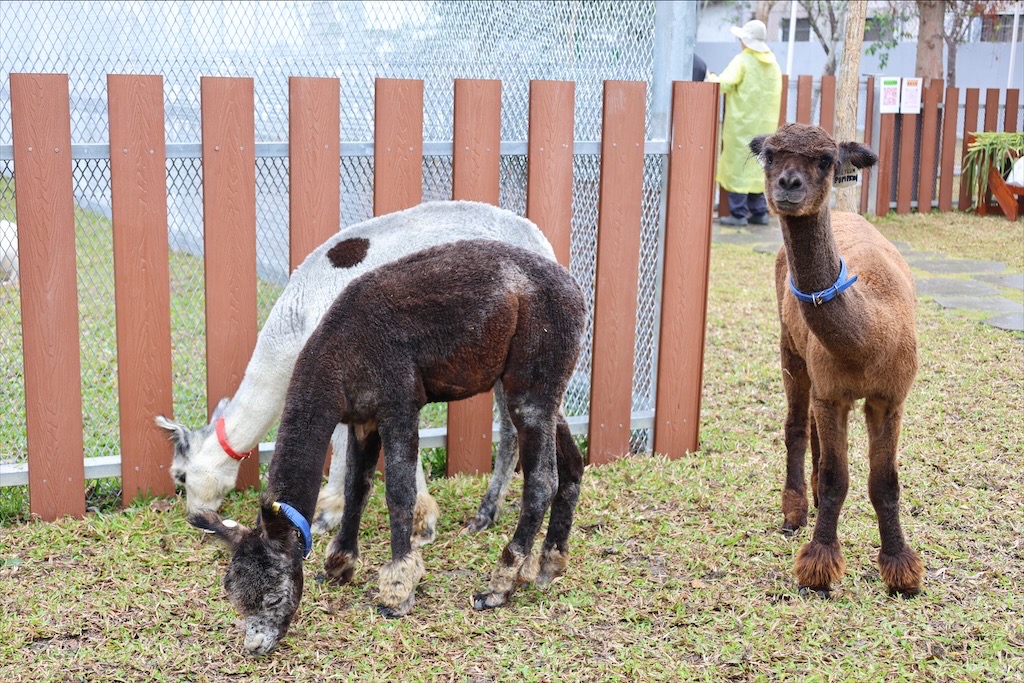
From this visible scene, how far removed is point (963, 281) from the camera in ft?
32.8

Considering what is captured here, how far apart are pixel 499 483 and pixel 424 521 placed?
0.42 m

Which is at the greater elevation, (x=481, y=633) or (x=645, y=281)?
(x=645, y=281)

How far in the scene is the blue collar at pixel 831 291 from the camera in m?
3.86

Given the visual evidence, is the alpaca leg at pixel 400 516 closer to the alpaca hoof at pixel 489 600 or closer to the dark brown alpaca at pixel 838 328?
the alpaca hoof at pixel 489 600

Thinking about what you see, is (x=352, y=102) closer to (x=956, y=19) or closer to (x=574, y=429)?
(x=574, y=429)

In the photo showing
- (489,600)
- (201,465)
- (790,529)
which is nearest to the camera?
(489,600)

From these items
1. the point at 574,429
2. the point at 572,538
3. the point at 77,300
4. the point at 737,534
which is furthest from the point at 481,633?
the point at 77,300

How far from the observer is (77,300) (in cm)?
480

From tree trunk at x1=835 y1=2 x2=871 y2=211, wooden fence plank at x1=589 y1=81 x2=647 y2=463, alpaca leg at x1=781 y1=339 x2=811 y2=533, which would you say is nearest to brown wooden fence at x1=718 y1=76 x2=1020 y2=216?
tree trunk at x1=835 y1=2 x2=871 y2=211

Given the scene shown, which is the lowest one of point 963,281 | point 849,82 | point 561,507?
point 561,507

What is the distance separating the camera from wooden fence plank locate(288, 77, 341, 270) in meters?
4.87

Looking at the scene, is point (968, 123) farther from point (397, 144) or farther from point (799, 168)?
point (799, 168)

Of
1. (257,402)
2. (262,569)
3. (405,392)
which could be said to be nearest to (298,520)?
(262,569)

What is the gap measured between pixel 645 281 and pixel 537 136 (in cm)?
104
